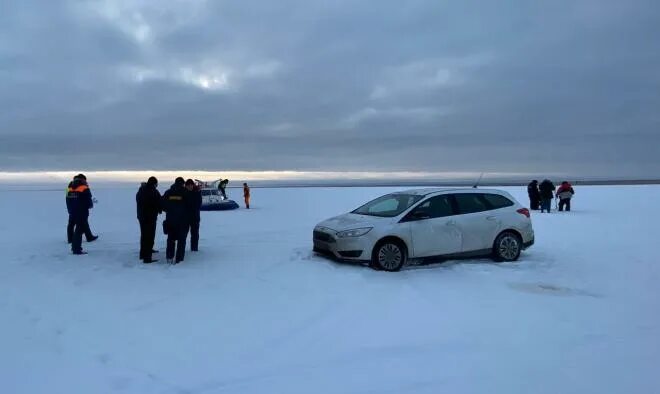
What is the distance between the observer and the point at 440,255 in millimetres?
9867

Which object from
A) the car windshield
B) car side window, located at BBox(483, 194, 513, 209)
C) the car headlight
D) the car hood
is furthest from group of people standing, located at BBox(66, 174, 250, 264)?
car side window, located at BBox(483, 194, 513, 209)

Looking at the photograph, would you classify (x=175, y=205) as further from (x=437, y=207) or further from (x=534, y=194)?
(x=534, y=194)

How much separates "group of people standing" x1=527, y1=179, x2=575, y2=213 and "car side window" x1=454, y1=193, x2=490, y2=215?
1422cm

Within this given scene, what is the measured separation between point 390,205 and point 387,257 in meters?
1.54

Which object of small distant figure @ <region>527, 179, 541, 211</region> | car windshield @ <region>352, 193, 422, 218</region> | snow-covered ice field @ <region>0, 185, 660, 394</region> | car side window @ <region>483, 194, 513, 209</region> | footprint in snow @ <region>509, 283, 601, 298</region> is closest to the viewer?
snow-covered ice field @ <region>0, 185, 660, 394</region>

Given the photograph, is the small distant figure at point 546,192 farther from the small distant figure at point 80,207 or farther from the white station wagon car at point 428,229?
the small distant figure at point 80,207

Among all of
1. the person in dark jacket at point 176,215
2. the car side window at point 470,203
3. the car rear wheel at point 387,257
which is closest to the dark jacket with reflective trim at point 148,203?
the person in dark jacket at point 176,215

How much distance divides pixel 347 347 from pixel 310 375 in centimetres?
A: 83

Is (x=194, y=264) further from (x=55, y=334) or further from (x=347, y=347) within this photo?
(x=347, y=347)

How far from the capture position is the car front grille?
9.96m

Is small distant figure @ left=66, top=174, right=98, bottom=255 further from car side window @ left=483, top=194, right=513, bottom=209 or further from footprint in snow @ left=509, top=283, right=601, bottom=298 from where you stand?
footprint in snow @ left=509, top=283, right=601, bottom=298

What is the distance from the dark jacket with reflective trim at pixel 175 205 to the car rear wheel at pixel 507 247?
20.5 ft

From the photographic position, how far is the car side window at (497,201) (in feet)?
35.0

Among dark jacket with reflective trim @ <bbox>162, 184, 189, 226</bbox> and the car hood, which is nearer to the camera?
the car hood
